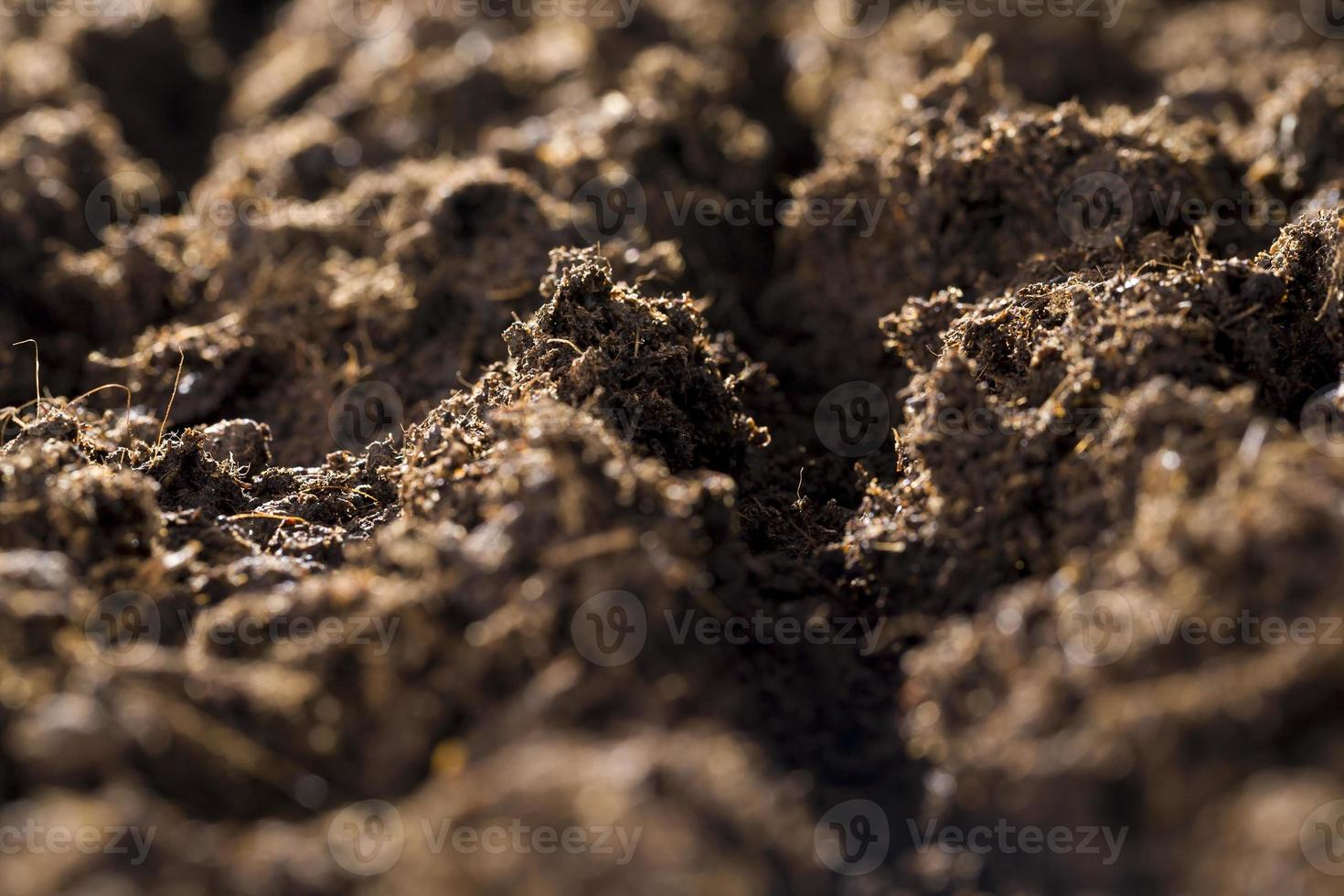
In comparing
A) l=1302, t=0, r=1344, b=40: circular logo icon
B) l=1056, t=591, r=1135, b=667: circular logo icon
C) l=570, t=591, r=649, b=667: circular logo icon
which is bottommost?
l=1302, t=0, r=1344, b=40: circular logo icon

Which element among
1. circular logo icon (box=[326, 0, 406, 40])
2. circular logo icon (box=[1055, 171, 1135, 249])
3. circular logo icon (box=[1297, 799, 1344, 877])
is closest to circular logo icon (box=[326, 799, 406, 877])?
circular logo icon (box=[1297, 799, 1344, 877])

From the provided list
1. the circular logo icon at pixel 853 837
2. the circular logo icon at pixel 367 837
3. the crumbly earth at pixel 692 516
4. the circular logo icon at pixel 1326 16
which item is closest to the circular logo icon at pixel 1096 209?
the crumbly earth at pixel 692 516

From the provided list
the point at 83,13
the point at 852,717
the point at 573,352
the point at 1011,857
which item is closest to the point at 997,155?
the point at 573,352

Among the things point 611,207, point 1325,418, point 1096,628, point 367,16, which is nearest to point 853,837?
point 1096,628

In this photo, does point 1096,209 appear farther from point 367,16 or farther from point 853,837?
point 367,16

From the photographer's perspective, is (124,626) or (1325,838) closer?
(1325,838)

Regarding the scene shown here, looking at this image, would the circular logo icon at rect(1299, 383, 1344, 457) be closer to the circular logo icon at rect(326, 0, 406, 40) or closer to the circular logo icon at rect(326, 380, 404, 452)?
the circular logo icon at rect(326, 380, 404, 452)

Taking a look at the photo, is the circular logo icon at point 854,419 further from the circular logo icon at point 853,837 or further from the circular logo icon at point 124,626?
the circular logo icon at point 124,626
